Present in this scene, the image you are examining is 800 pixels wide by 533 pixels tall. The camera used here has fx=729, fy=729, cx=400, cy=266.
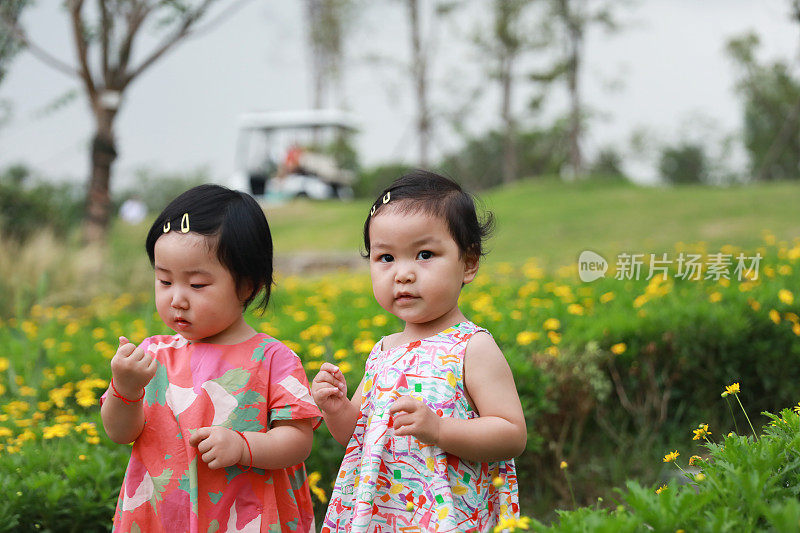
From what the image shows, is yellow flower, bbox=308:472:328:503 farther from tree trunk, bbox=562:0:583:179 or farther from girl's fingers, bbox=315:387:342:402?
tree trunk, bbox=562:0:583:179

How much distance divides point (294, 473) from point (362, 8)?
2017cm

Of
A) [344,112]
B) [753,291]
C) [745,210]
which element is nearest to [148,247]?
[753,291]

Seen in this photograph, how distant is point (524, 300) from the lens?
4301 millimetres

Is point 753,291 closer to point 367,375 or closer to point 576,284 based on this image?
point 576,284

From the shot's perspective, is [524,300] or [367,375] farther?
[524,300]

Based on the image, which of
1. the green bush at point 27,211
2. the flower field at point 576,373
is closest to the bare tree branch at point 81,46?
the green bush at point 27,211

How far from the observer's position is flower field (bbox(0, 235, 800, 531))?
8.67 ft

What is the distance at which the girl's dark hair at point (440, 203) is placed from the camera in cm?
171

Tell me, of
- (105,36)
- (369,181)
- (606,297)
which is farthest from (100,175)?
(369,181)

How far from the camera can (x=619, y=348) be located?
307cm

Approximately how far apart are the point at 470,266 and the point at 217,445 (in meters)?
0.73

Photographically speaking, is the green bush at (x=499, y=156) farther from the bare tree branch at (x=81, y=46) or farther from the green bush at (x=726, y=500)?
the green bush at (x=726, y=500)

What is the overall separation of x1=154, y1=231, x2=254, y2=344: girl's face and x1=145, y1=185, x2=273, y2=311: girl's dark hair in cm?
2

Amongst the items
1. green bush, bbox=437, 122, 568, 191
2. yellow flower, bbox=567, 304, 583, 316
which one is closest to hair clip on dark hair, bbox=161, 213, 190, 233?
yellow flower, bbox=567, 304, 583, 316
